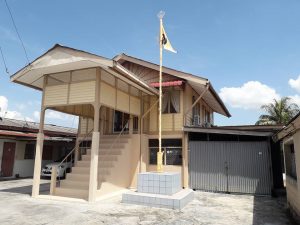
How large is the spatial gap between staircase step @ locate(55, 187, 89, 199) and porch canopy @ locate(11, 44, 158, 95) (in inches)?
190

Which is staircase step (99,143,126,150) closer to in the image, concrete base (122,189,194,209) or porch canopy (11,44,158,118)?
porch canopy (11,44,158,118)

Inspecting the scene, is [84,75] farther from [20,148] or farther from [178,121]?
[20,148]

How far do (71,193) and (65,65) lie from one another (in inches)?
200

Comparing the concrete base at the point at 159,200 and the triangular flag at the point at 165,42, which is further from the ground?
the triangular flag at the point at 165,42

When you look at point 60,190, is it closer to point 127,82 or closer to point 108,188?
point 108,188

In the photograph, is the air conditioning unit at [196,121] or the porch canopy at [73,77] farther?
the air conditioning unit at [196,121]

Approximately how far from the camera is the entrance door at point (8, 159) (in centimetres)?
1669

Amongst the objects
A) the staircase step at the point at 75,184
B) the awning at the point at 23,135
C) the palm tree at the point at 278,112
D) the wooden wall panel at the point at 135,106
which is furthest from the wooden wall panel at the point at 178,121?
the palm tree at the point at 278,112

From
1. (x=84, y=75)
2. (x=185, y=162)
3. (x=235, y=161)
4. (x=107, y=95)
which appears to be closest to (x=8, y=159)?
(x=84, y=75)

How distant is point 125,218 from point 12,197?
17.6 feet

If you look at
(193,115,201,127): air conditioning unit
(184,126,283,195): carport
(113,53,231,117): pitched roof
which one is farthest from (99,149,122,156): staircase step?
(193,115,201,127): air conditioning unit

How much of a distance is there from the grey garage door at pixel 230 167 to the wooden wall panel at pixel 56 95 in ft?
21.7

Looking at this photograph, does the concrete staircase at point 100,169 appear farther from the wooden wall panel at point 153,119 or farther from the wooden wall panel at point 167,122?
the wooden wall panel at point 167,122

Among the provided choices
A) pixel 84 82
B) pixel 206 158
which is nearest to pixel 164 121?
pixel 206 158
